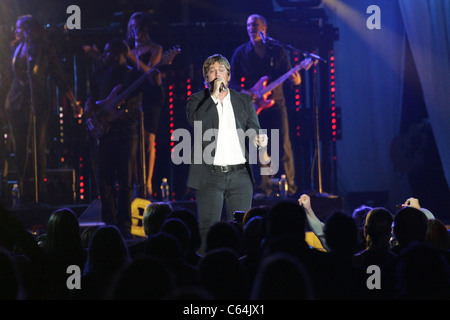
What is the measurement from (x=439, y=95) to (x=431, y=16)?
1.22 metres

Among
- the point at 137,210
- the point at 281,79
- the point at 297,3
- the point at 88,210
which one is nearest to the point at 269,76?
the point at 281,79

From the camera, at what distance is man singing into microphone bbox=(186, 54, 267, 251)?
410 centimetres

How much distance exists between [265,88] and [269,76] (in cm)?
28

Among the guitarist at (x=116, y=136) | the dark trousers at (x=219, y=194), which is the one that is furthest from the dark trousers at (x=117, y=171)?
the dark trousers at (x=219, y=194)

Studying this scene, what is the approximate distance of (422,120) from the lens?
945cm

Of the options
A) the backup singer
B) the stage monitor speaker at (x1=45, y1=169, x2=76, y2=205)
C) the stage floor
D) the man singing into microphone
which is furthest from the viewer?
the stage monitor speaker at (x1=45, y1=169, x2=76, y2=205)

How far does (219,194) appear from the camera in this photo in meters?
4.14

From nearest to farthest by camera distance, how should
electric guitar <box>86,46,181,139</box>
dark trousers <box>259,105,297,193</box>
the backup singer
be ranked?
electric guitar <box>86,46,181,139</box> → the backup singer → dark trousers <box>259,105,297,193</box>

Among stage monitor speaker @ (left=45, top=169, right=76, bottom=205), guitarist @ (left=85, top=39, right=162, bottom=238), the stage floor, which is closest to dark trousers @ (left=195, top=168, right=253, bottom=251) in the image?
guitarist @ (left=85, top=39, right=162, bottom=238)

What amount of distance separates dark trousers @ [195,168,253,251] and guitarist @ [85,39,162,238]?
10.6 feet

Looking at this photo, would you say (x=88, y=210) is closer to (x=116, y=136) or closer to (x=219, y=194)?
(x=116, y=136)

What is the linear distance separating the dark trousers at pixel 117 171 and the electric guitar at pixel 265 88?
201cm

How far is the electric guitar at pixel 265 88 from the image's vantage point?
27.8ft

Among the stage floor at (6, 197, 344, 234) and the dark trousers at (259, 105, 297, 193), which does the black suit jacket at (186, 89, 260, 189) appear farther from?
the dark trousers at (259, 105, 297, 193)
